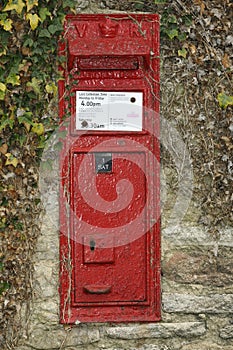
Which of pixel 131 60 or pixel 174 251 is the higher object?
pixel 131 60

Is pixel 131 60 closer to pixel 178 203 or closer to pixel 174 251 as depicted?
pixel 178 203

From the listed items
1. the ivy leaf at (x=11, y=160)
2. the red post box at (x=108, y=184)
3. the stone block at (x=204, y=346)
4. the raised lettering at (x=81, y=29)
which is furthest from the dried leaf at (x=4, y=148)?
the stone block at (x=204, y=346)

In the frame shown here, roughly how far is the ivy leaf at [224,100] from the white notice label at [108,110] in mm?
455

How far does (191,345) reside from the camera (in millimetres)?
3996

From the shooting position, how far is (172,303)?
3.98m

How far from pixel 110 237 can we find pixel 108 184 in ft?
0.96

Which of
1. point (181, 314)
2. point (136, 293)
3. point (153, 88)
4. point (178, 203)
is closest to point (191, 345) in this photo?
point (181, 314)

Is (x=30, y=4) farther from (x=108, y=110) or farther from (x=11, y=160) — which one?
(x=11, y=160)

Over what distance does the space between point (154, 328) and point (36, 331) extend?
65 centimetres

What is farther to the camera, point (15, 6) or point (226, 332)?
point (226, 332)

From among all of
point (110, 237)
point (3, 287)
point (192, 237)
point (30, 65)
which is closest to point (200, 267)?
point (192, 237)

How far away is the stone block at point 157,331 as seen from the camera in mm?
A: 3961

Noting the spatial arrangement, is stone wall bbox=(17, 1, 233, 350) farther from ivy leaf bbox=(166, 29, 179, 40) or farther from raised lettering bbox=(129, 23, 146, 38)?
ivy leaf bbox=(166, 29, 179, 40)

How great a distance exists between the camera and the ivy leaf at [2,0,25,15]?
386 centimetres
